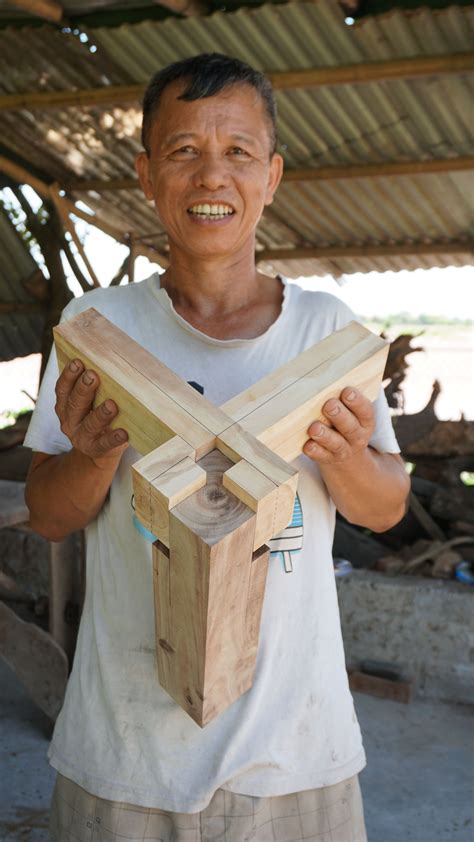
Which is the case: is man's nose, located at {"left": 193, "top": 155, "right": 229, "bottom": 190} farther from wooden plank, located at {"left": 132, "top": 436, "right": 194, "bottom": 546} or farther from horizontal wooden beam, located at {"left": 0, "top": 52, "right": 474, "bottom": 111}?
horizontal wooden beam, located at {"left": 0, "top": 52, "right": 474, "bottom": 111}

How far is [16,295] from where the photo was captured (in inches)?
334

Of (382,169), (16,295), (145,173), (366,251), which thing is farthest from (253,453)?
(16,295)

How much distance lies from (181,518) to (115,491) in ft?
1.37

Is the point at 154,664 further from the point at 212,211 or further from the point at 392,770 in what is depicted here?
the point at 392,770

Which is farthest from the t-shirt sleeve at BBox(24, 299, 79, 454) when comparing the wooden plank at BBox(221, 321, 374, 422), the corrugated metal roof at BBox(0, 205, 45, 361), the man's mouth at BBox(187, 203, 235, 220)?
the corrugated metal roof at BBox(0, 205, 45, 361)

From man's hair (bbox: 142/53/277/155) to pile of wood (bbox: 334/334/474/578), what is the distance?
11.0 feet

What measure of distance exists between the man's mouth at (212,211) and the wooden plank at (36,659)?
2520 millimetres

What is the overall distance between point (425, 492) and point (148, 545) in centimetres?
372

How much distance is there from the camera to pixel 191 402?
1.20m

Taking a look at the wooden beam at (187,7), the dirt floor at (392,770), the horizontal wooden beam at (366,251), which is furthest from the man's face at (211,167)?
the horizontal wooden beam at (366,251)

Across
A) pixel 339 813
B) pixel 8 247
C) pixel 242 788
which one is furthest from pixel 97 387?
pixel 8 247

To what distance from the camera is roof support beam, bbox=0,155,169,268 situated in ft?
21.9

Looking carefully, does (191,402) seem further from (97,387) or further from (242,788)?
(242,788)

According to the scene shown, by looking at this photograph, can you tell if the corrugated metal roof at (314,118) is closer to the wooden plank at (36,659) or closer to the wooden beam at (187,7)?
the wooden beam at (187,7)
